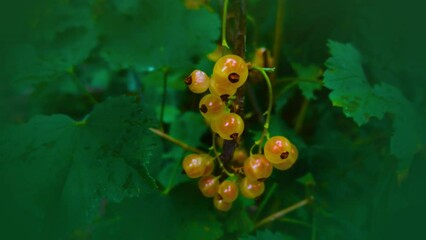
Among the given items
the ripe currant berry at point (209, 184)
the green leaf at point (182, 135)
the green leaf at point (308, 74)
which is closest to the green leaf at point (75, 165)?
the ripe currant berry at point (209, 184)

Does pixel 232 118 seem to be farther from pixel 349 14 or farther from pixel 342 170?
pixel 349 14

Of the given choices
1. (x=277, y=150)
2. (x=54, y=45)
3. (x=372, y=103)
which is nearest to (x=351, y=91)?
(x=372, y=103)

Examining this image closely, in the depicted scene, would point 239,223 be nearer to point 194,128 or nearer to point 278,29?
point 194,128

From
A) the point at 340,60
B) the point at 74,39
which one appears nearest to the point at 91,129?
the point at 74,39

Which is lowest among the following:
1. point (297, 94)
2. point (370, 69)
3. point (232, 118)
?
point (297, 94)

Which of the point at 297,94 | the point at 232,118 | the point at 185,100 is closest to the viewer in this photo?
the point at 232,118

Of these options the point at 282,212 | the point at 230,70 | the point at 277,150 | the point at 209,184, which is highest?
the point at 230,70

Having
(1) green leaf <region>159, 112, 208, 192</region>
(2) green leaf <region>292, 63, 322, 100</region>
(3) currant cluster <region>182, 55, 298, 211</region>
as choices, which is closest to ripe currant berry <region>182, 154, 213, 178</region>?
(3) currant cluster <region>182, 55, 298, 211</region>
